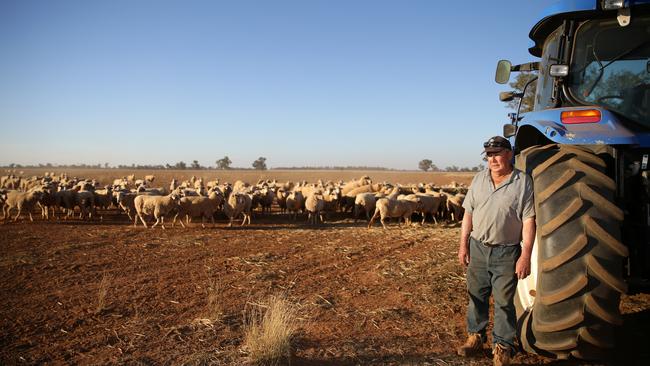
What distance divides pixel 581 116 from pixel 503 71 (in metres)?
2.28

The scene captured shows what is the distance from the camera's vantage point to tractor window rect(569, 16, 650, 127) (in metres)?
3.93

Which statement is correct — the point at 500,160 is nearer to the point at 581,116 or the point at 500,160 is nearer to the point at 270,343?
the point at 581,116

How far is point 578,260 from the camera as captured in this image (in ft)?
9.68

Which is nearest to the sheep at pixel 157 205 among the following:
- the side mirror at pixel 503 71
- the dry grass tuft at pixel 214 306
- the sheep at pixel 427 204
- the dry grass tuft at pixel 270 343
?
the dry grass tuft at pixel 214 306

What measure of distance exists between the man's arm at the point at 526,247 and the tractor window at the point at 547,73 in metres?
1.66

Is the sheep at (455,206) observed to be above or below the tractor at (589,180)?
below

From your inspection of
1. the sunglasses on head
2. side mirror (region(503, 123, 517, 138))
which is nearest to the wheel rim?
the sunglasses on head

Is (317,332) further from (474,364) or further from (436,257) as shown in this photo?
(436,257)

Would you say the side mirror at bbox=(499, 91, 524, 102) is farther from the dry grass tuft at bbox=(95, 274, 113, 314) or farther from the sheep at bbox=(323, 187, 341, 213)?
the sheep at bbox=(323, 187, 341, 213)

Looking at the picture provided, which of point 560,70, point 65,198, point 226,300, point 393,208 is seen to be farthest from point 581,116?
point 65,198

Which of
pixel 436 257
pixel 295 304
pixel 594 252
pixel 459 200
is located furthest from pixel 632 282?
pixel 459 200

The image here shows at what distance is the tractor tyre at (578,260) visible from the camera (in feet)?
9.55

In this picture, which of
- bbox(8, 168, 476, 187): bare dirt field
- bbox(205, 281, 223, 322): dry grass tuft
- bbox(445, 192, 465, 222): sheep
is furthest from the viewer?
bbox(8, 168, 476, 187): bare dirt field

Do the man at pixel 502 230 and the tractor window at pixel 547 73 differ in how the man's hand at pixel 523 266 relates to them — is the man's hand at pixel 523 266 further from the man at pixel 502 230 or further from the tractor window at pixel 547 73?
the tractor window at pixel 547 73
